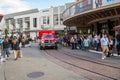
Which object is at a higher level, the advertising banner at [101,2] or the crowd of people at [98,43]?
the advertising banner at [101,2]

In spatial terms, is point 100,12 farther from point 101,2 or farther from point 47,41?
point 47,41

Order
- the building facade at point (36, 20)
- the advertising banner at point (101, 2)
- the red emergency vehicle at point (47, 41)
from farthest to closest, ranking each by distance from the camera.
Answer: the building facade at point (36, 20) → the red emergency vehicle at point (47, 41) → the advertising banner at point (101, 2)

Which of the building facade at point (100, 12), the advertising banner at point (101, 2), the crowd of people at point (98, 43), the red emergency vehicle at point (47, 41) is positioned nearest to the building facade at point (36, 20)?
the red emergency vehicle at point (47, 41)

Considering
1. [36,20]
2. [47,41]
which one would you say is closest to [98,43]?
[47,41]

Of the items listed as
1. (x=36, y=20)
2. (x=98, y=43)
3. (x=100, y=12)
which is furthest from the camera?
(x=36, y=20)

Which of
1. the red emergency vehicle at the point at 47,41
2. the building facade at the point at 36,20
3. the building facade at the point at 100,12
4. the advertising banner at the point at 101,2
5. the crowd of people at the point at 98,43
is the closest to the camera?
the crowd of people at the point at 98,43

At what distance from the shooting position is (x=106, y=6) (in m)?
20.2

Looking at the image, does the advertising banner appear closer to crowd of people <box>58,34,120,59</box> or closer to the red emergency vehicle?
crowd of people <box>58,34,120,59</box>

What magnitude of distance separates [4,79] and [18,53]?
8.27 m

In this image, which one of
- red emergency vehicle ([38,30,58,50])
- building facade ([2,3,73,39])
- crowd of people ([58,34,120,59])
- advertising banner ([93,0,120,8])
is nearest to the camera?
crowd of people ([58,34,120,59])

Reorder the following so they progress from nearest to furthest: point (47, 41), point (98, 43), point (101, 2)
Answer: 1. point (101, 2)
2. point (98, 43)
3. point (47, 41)

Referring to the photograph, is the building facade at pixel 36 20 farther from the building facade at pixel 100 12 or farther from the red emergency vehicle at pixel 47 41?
the building facade at pixel 100 12

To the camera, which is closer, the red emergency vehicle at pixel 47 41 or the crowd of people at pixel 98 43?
the crowd of people at pixel 98 43

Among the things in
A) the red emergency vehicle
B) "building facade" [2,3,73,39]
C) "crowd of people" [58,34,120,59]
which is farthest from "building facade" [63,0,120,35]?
"building facade" [2,3,73,39]
